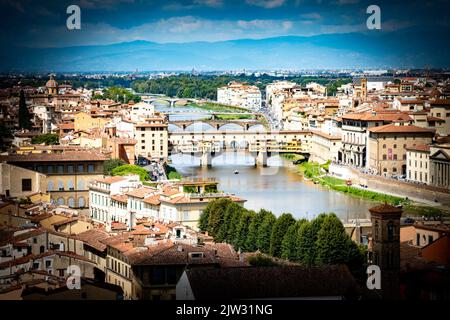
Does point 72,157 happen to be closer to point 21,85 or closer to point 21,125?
point 21,125

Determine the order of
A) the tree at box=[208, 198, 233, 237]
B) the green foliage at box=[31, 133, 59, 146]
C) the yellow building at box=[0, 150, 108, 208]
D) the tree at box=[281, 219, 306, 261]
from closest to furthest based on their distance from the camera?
the tree at box=[281, 219, 306, 261], the tree at box=[208, 198, 233, 237], the yellow building at box=[0, 150, 108, 208], the green foliage at box=[31, 133, 59, 146]

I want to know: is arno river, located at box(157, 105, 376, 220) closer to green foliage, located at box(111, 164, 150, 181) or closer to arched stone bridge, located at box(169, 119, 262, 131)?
green foliage, located at box(111, 164, 150, 181)

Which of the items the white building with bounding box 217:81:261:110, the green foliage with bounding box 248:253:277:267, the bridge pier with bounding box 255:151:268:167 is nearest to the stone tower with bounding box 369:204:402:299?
the green foliage with bounding box 248:253:277:267

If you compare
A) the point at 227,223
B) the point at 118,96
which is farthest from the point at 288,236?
the point at 118,96

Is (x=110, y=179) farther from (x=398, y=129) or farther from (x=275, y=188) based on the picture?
(x=398, y=129)

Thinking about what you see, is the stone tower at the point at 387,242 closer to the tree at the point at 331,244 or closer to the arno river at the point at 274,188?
the tree at the point at 331,244
